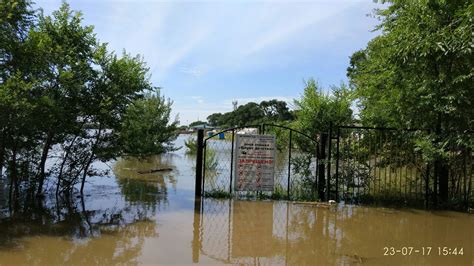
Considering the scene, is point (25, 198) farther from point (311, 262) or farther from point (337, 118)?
point (337, 118)

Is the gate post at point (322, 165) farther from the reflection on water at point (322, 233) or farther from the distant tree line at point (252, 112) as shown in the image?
the distant tree line at point (252, 112)

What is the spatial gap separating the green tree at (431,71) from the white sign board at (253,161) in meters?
2.99

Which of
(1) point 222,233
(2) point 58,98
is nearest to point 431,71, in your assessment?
(1) point 222,233

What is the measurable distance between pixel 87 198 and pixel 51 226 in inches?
103

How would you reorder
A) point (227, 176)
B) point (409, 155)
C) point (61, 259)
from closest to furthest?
point (61, 259) → point (409, 155) → point (227, 176)

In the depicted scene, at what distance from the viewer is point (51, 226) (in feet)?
23.4

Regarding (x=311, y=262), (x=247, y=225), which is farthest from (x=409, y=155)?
(x=311, y=262)

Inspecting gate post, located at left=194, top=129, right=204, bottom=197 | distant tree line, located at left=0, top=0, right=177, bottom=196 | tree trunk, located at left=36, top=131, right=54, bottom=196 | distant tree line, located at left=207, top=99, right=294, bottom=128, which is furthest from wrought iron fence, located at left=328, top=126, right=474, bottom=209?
distant tree line, located at left=207, top=99, right=294, bottom=128

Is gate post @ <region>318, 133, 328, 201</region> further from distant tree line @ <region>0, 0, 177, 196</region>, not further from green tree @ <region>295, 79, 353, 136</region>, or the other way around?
distant tree line @ <region>0, 0, 177, 196</region>

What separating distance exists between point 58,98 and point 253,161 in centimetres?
455

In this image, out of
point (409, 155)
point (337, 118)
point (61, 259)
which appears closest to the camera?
point (61, 259)

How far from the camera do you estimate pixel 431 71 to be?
9.01 meters

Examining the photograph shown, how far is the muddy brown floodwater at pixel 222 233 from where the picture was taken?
5840 millimetres

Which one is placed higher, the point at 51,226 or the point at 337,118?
the point at 337,118
